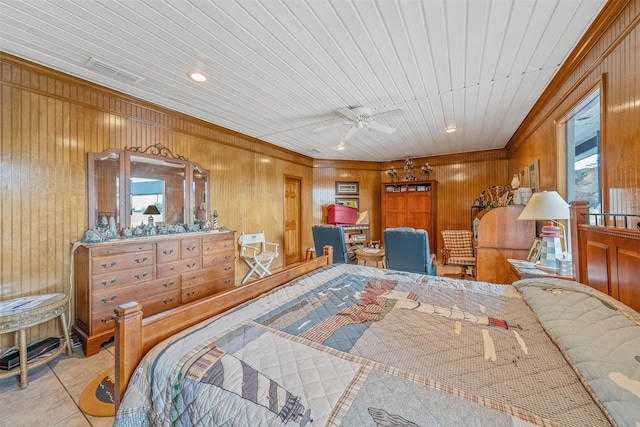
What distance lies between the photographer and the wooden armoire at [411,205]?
5660mm

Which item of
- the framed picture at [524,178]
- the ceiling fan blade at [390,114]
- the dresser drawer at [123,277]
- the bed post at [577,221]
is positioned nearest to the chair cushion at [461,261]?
the framed picture at [524,178]

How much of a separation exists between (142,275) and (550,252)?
4004 millimetres

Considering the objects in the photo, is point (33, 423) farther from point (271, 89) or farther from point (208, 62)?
point (271, 89)

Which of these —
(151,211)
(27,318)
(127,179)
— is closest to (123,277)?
(27,318)

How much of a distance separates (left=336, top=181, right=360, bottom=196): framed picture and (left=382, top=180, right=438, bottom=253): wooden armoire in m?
0.69

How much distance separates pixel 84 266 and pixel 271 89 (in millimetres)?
2501

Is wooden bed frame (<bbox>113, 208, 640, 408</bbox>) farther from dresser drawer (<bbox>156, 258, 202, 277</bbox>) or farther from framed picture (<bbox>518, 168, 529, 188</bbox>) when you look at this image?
framed picture (<bbox>518, 168, 529, 188</bbox>)

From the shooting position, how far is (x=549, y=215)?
2.10 m

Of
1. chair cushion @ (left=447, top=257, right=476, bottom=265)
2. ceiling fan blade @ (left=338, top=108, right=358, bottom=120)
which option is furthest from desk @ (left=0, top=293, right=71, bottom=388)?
chair cushion @ (left=447, top=257, right=476, bottom=265)

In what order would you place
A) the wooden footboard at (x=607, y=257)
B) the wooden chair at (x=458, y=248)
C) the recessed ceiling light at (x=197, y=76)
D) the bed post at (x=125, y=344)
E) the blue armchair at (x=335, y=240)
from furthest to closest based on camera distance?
the wooden chair at (x=458, y=248)
the blue armchair at (x=335, y=240)
the recessed ceiling light at (x=197, y=76)
the wooden footboard at (x=607, y=257)
the bed post at (x=125, y=344)

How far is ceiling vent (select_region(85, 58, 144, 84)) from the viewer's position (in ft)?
7.02

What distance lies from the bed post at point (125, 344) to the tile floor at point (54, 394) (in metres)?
0.88

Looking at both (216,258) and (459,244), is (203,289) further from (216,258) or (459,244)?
(459,244)

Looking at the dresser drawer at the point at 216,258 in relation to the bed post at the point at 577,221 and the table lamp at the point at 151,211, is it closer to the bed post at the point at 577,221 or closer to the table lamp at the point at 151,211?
the table lamp at the point at 151,211
